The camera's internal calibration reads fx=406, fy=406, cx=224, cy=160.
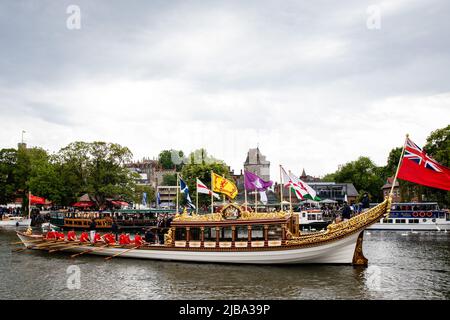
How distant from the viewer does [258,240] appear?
26344 millimetres

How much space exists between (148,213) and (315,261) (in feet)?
150

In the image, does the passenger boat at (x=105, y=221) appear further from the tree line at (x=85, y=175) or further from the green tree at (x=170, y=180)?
the green tree at (x=170, y=180)

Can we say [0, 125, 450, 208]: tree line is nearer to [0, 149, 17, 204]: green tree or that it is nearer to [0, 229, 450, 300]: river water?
[0, 149, 17, 204]: green tree

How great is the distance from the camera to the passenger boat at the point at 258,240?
24750 mm

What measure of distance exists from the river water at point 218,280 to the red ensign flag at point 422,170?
539 centimetres

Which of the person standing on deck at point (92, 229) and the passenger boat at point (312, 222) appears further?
the passenger boat at point (312, 222)

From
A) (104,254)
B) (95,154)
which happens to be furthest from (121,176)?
(104,254)

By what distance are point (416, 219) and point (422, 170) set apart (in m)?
40.1

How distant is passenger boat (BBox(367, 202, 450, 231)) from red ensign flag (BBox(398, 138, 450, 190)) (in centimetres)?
3559

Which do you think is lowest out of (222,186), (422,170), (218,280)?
(218,280)

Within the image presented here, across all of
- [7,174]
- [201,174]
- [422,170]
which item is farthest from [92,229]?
[7,174]

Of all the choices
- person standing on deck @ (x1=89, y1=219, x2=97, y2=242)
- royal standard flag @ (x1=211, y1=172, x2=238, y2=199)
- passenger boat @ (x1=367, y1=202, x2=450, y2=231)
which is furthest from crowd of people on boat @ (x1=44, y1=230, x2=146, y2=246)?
passenger boat @ (x1=367, y1=202, x2=450, y2=231)

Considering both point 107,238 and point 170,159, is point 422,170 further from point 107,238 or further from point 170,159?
point 170,159

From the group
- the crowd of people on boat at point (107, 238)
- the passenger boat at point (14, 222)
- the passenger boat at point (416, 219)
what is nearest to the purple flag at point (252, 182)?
the crowd of people on boat at point (107, 238)
